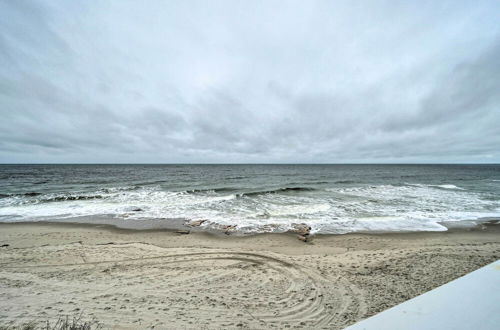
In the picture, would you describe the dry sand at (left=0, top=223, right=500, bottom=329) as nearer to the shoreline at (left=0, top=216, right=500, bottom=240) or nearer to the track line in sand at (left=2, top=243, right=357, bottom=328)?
the track line in sand at (left=2, top=243, right=357, bottom=328)

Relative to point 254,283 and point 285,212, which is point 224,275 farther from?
point 285,212

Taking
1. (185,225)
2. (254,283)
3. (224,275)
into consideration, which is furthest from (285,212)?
(254,283)

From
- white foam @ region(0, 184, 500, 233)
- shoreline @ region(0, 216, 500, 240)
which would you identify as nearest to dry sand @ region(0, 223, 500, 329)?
shoreline @ region(0, 216, 500, 240)

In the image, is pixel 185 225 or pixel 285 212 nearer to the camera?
pixel 185 225

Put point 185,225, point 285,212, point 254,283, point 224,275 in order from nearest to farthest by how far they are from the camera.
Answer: point 254,283 < point 224,275 < point 185,225 < point 285,212

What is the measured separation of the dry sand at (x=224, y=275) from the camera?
4.65 metres

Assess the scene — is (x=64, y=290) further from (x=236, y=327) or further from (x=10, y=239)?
(x=10, y=239)

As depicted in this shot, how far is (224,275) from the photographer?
642 cm

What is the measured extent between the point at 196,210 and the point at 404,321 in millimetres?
15142

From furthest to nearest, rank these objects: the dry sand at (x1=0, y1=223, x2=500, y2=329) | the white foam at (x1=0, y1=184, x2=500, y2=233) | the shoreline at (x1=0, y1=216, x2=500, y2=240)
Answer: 1. the white foam at (x1=0, y1=184, x2=500, y2=233)
2. the shoreline at (x1=0, y1=216, x2=500, y2=240)
3. the dry sand at (x1=0, y1=223, x2=500, y2=329)

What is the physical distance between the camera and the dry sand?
4.65 m

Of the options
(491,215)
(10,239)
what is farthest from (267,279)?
(491,215)

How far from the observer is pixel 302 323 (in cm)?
441

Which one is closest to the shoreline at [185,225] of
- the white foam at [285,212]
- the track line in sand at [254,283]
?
the white foam at [285,212]
